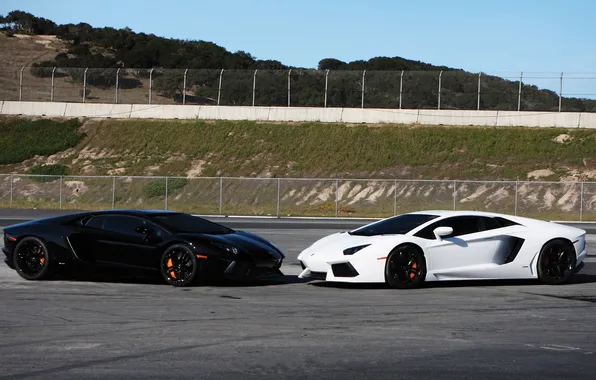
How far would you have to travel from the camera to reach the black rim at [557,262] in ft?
47.7

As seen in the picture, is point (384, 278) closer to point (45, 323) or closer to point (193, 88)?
point (45, 323)

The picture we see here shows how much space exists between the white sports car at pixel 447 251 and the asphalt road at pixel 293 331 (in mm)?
258

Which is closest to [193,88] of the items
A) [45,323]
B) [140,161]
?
[140,161]

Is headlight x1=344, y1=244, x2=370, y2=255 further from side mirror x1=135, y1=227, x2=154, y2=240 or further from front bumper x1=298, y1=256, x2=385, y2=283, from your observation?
side mirror x1=135, y1=227, x2=154, y2=240

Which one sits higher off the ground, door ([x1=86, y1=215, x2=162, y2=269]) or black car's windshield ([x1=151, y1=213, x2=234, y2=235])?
black car's windshield ([x1=151, y1=213, x2=234, y2=235])

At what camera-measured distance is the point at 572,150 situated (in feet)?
185

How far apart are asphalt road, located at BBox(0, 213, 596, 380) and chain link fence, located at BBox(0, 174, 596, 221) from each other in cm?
2890

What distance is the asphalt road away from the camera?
25.1 ft

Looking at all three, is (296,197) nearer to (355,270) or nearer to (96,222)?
(96,222)

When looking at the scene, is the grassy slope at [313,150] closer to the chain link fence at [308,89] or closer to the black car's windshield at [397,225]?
the chain link fence at [308,89]

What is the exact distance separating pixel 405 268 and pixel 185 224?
335 cm

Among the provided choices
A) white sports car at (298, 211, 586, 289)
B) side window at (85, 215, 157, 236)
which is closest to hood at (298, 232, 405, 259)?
white sports car at (298, 211, 586, 289)

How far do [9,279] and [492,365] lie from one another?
29.5 ft

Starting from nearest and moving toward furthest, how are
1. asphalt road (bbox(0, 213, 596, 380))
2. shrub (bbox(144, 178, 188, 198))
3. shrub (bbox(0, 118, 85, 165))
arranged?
asphalt road (bbox(0, 213, 596, 380)) → shrub (bbox(144, 178, 188, 198)) → shrub (bbox(0, 118, 85, 165))
